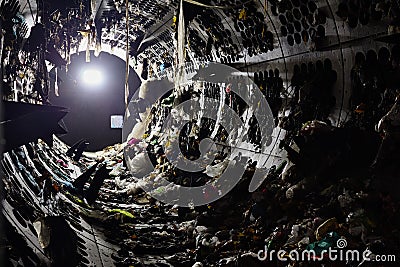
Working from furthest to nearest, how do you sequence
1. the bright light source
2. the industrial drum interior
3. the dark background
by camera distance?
the bright light source < the dark background < the industrial drum interior

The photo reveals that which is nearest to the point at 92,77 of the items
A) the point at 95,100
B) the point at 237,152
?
the point at 95,100

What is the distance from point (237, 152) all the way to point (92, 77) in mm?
11958

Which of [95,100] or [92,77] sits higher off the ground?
[92,77]

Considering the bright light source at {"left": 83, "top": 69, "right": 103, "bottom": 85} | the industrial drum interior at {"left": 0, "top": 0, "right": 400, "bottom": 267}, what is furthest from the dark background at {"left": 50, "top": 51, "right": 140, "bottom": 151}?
the industrial drum interior at {"left": 0, "top": 0, "right": 400, "bottom": 267}

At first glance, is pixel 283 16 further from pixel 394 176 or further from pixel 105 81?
pixel 105 81

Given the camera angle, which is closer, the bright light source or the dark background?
the dark background

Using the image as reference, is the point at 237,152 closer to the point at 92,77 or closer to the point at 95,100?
the point at 95,100

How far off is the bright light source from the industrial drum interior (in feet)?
27.9

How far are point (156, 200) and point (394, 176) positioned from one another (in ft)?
14.5

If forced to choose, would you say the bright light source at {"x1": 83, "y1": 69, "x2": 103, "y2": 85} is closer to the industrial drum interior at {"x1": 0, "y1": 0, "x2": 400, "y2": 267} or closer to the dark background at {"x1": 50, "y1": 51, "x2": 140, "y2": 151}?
the dark background at {"x1": 50, "y1": 51, "x2": 140, "y2": 151}

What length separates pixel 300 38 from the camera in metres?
5.15

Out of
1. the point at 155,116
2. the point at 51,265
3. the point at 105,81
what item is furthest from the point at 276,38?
the point at 105,81

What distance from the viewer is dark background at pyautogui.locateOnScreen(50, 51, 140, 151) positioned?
16.8m

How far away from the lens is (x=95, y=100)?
56.9 feet
